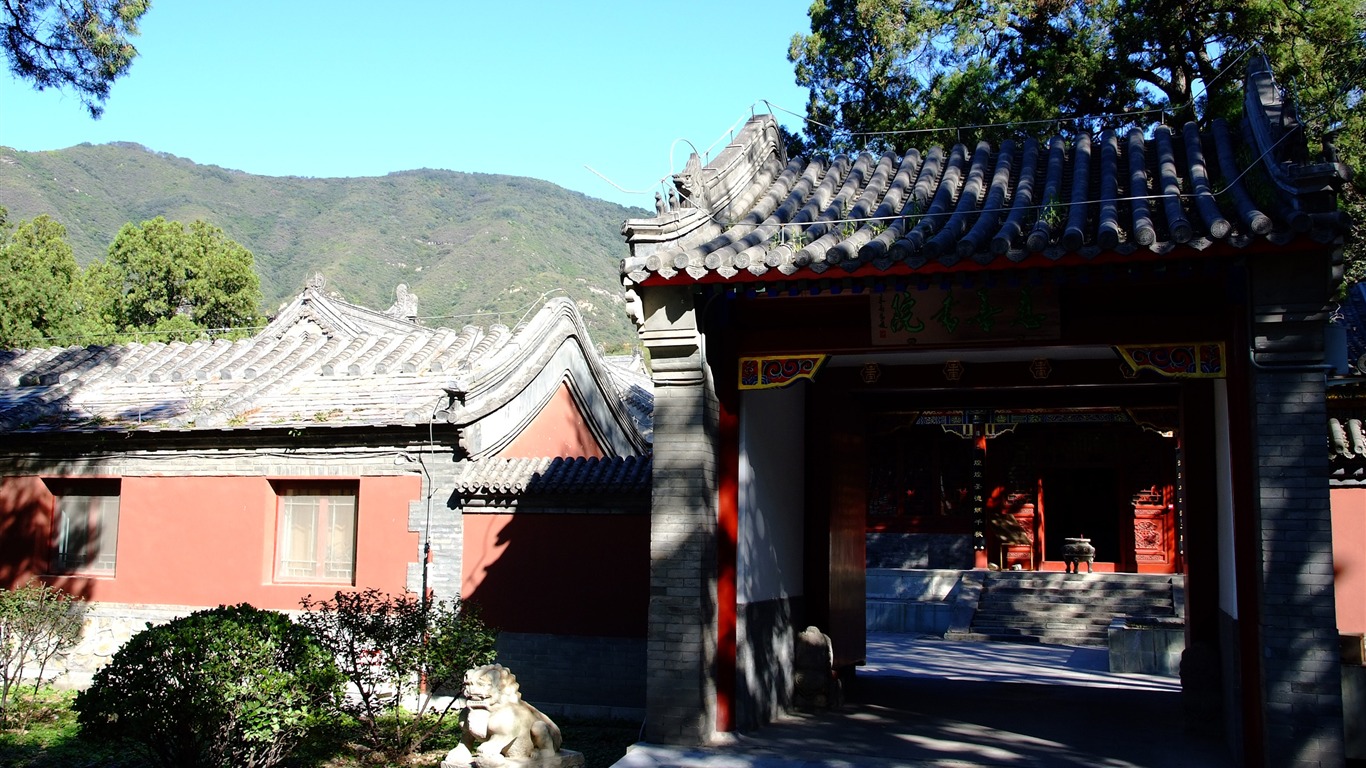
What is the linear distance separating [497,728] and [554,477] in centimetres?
445

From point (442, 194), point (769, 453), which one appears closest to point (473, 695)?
point (769, 453)

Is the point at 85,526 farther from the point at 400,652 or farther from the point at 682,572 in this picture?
the point at 682,572

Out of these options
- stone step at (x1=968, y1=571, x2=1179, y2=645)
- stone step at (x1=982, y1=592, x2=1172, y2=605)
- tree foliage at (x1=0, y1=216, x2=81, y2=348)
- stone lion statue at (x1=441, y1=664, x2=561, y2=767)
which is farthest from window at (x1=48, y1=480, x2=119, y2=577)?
tree foliage at (x1=0, y1=216, x2=81, y2=348)

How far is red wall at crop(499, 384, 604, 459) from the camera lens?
12.8m

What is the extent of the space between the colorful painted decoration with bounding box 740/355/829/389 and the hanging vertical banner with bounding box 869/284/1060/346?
23.8 inches

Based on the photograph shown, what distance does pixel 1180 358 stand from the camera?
7176mm

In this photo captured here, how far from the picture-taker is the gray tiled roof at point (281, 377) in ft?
39.4

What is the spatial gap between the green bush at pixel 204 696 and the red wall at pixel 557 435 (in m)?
5.34

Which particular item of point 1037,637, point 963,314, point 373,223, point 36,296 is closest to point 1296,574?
point 963,314

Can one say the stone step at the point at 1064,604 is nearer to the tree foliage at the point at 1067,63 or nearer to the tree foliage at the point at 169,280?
the tree foliage at the point at 1067,63

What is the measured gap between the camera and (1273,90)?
7633mm

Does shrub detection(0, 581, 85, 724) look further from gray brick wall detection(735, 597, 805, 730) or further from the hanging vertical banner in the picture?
the hanging vertical banner

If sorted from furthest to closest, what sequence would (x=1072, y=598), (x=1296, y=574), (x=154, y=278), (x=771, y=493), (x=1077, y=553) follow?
(x=154, y=278)
(x=1077, y=553)
(x=1072, y=598)
(x=771, y=493)
(x=1296, y=574)

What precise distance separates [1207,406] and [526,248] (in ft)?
216
